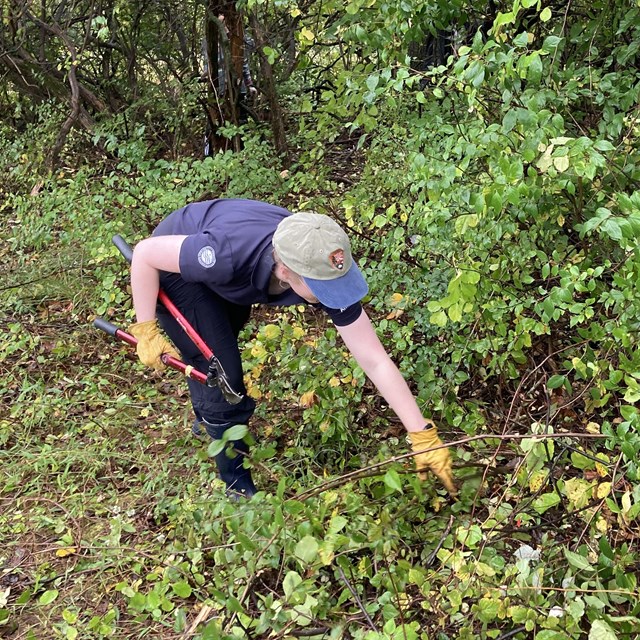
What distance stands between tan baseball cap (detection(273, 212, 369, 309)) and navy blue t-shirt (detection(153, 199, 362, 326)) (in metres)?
0.08

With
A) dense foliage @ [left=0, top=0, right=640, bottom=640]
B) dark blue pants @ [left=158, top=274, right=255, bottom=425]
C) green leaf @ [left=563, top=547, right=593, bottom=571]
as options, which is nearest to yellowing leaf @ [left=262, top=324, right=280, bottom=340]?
dense foliage @ [left=0, top=0, right=640, bottom=640]

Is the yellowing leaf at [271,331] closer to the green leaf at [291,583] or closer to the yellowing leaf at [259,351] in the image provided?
the yellowing leaf at [259,351]

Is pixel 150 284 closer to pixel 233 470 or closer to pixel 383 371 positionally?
pixel 233 470

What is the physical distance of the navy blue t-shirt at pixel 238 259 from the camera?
2289mm

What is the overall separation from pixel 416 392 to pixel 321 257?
112 cm

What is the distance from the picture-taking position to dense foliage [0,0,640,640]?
1.79 metres

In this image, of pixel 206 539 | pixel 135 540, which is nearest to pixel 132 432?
pixel 135 540

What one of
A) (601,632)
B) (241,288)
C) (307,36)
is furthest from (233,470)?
(307,36)

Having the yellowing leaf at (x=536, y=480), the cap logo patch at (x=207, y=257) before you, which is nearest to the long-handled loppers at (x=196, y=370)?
the cap logo patch at (x=207, y=257)

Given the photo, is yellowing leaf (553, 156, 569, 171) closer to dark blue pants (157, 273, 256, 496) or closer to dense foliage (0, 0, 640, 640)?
dense foliage (0, 0, 640, 640)

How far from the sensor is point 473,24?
3600 mm

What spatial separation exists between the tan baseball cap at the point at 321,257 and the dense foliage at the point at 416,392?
0.33m

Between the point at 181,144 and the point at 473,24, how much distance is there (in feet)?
10.4

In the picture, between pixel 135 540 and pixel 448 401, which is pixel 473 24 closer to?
pixel 448 401
